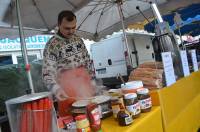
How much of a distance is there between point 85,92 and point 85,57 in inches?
26.7

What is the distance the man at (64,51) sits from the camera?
2.19m

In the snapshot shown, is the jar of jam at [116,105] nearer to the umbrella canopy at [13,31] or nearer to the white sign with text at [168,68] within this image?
the white sign with text at [168,68]

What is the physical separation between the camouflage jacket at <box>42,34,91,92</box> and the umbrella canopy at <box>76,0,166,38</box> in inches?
91.7

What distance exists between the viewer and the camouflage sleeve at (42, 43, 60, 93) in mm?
1956

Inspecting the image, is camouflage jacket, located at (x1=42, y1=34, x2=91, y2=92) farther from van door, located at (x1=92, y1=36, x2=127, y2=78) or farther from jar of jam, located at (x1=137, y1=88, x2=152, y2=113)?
van door, located at (x1=92, y1=36, x2=127, y2=78)

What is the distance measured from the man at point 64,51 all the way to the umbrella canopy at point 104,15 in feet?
7.68

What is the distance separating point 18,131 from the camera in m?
1.22

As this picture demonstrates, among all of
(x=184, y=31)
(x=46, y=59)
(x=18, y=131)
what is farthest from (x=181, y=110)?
(x=184, y=31)

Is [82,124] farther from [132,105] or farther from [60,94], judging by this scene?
[60,94]

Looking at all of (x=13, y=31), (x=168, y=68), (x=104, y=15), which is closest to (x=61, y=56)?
(x=168, y=68)

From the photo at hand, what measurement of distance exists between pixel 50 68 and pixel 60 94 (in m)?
0.43

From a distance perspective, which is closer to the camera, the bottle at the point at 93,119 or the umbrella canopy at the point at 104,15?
the bottle at the point at 93,119

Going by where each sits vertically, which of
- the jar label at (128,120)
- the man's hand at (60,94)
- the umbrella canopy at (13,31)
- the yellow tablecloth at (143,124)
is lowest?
the yellow tablecloth at (143,124)

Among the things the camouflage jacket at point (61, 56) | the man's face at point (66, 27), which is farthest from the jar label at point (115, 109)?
the man's face at point (66, 27)
